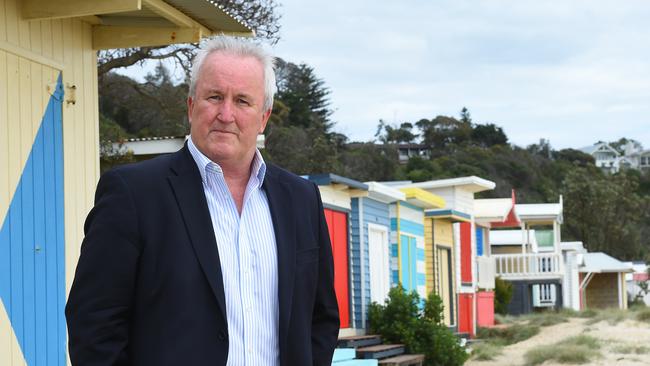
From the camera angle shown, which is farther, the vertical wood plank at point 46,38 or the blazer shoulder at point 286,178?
the vertical wood plank at point 46,38

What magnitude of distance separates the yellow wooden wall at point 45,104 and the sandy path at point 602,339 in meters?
14.6

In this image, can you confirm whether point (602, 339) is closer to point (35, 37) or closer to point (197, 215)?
point (35, 37)

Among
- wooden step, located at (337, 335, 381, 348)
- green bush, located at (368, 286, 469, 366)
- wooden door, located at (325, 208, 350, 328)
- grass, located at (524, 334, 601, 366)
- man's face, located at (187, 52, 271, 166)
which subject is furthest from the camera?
grass, located at (524, 334, 601, 366)

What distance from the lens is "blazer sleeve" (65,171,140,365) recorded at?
2633mm

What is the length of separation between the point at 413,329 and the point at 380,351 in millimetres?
1783

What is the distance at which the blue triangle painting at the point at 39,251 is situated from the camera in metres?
5.66

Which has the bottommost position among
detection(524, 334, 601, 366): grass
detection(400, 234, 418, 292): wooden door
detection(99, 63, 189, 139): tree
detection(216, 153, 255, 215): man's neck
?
detection(524, 334, 601, 366): grass

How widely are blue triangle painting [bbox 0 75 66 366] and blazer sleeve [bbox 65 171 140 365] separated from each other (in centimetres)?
303

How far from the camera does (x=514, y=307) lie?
36.9 m

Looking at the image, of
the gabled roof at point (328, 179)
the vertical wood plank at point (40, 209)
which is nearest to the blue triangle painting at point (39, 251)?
the vertical wood plank at point (40, 209)

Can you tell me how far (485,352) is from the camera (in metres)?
21.1

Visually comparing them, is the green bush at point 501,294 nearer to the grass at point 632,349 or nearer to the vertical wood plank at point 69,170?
the grass at point 632,349

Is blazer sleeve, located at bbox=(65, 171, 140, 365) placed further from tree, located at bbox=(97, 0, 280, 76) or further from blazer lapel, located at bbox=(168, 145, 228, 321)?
tree, located at bbox=(97, 0, 280, 76)

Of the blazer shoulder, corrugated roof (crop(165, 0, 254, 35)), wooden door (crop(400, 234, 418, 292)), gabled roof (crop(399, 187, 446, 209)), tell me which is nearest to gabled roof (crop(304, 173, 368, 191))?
gabled roof (crop(399, 187, 446, 209))
